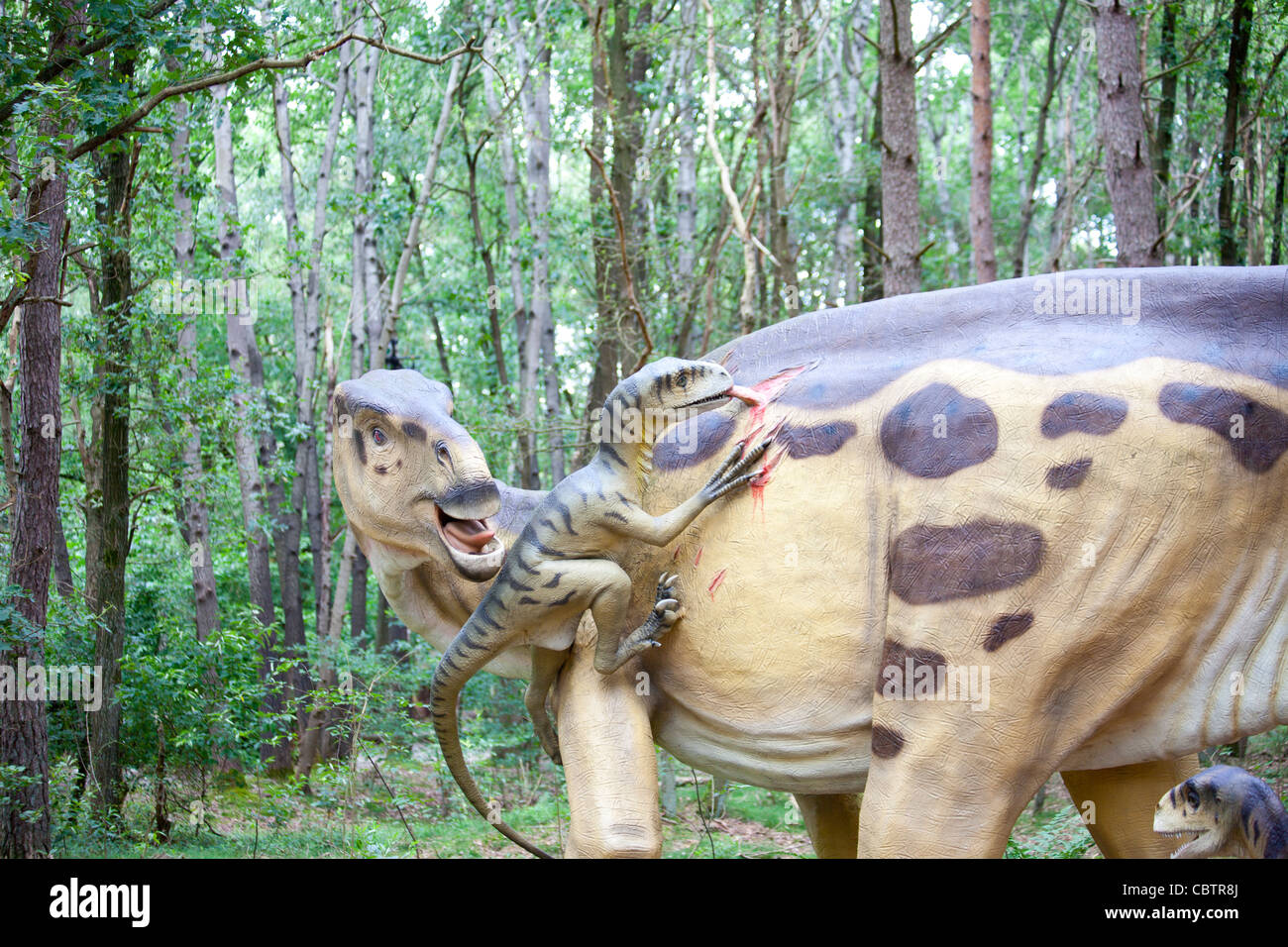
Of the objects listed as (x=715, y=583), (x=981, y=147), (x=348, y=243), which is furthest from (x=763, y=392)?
(x=348, y=243)

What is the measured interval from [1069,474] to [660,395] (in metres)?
1.25

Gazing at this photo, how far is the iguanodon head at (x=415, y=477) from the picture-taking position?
406 cm

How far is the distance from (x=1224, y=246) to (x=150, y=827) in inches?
422

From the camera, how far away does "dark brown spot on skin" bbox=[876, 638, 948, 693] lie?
3.36 meters

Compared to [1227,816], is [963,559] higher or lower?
higher

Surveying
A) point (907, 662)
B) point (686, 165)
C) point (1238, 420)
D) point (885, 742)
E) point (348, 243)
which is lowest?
point (885, 742)

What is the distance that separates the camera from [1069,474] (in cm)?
331

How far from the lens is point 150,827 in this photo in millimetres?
10023

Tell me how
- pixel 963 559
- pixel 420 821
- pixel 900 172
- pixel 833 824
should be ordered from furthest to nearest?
pixel 420 821 < pixel 900 172 < pixel 833 824 < pixel 963 559

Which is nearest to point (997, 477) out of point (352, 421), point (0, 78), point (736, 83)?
point (352, 421)

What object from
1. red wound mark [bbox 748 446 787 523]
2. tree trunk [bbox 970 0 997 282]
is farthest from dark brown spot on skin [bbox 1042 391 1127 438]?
tree trunk [bbox 970 0 997 282]

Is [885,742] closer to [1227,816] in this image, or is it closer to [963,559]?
[963,559]

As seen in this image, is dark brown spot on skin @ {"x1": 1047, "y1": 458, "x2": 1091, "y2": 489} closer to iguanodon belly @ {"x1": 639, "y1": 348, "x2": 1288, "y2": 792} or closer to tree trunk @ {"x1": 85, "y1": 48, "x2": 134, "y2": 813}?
iguanodon belly @ {"x1": 639, "y1": 348, "x2": 1288, "y2": 792}
